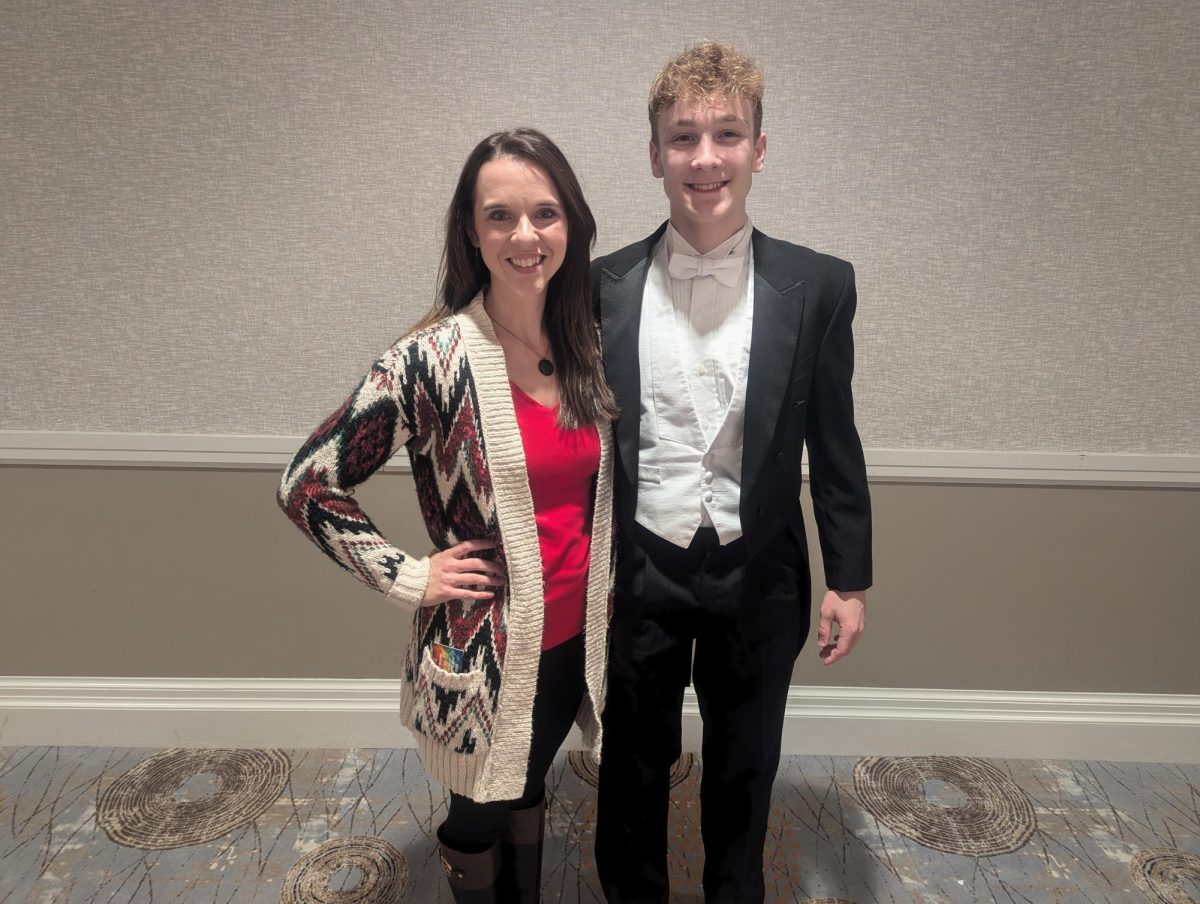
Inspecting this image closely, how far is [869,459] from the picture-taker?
6.25 feet

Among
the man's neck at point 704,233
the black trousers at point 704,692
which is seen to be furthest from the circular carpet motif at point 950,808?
the man's neck at point 704,233

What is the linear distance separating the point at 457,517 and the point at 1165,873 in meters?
1.78

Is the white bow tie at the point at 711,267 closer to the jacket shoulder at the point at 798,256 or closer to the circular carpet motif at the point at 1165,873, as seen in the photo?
the jacket shoulder at the point at 798,256

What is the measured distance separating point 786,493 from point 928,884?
1.05 m

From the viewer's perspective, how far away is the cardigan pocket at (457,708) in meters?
1.19

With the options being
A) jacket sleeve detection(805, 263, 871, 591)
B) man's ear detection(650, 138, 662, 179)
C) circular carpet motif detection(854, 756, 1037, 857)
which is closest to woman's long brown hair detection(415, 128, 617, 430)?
man's ear detection(650, 138, 662, 179)

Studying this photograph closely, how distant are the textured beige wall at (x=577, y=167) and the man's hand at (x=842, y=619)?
2.17ft

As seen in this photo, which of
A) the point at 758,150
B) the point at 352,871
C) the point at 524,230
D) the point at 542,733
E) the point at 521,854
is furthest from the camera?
the point at 352,871

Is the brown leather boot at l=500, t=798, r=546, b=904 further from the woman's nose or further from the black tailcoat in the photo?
the woman's nose

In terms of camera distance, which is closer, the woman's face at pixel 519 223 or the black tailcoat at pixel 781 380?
the woman's face at pixel 519 223

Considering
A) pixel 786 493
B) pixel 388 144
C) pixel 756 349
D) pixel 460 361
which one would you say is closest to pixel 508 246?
pixel 460 361

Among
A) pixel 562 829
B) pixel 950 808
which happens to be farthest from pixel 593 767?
pixel 950 808

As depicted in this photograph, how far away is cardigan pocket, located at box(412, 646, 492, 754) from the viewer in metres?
1.19

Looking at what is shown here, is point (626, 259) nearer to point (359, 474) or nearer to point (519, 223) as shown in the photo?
point (519, 223)
